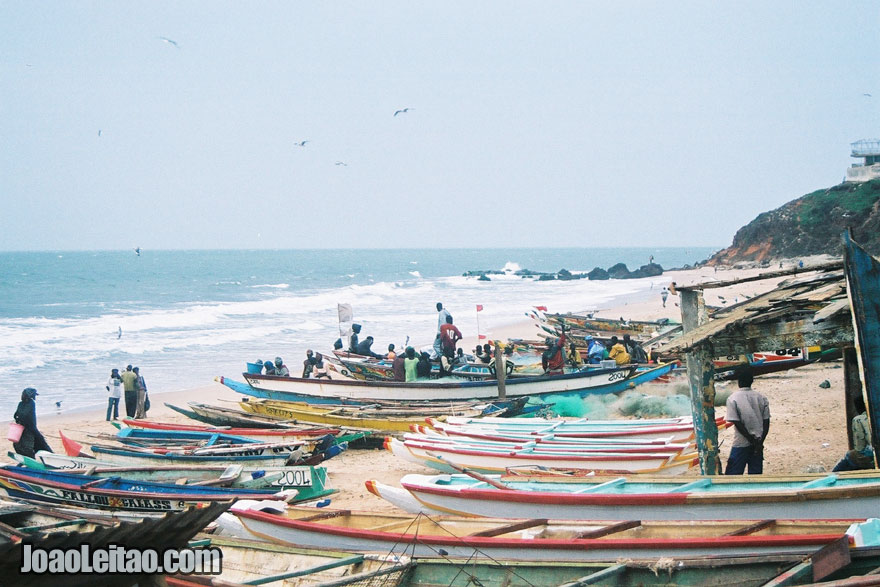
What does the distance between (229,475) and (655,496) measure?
5683 mm

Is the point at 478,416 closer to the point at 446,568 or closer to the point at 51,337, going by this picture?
the point at 446,568

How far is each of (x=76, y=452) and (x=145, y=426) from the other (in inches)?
65.2

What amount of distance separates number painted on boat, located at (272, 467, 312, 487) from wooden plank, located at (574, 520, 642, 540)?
495 centimetres

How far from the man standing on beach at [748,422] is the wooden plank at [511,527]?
9.20 ft

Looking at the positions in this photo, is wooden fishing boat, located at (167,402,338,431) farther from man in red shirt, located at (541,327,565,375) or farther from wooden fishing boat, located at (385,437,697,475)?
man in red shirt, located at (541,327,565,375)

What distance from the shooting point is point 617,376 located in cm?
1620

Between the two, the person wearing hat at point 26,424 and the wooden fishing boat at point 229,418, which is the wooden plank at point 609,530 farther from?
the person wearing hat at point 26,424

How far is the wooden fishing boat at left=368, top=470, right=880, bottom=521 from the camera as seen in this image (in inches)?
250

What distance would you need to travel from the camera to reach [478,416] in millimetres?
13648

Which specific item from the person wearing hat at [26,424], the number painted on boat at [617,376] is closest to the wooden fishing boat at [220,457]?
the person wearing hat at [26,424]

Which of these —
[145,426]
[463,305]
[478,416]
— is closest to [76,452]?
[145,426]

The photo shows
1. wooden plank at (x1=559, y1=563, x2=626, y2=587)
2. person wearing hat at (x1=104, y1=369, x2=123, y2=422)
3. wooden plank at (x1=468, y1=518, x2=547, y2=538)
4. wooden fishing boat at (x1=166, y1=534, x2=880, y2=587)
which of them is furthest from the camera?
person wearing hat at (x1=104, y1=369, x2=123, y2=422)

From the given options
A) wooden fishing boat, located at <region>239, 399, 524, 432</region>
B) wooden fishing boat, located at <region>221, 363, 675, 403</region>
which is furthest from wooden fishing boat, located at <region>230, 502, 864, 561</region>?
wooden fishing boat, located at <region>221, 363, 675, 403</region>

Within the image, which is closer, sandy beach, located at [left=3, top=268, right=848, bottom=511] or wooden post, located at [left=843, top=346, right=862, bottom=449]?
wooden post, located at [left=843, top=346, right=862, bottom=449]
